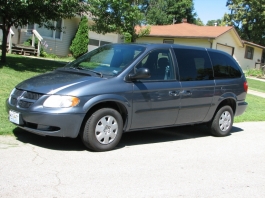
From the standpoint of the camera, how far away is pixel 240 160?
6.50 m

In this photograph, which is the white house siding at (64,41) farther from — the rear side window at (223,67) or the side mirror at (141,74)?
the side mirror at (141,74)

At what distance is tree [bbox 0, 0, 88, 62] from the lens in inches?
518

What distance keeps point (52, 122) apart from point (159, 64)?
2346 millimetres

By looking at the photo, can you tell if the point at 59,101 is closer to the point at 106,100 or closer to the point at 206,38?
the point at 106,100

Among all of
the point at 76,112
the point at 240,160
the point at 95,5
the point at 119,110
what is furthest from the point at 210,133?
the point at 95,5

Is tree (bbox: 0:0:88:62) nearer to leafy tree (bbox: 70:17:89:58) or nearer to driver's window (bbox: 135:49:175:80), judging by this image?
driver's window (bbox: 135:49:175:80)

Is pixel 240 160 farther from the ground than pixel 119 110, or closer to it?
closer to it

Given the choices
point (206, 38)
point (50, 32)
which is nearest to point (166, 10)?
point (206, 38)

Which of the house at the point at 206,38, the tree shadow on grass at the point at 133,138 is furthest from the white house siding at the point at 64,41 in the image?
the tree shadow on grass at the point at 133,138

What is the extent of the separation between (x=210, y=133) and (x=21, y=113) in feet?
14.2

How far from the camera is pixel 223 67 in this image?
26.7ft

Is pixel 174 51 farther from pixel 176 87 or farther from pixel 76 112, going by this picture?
pixel 76 112

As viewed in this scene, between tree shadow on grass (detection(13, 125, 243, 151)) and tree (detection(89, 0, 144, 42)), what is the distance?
12.3 meters

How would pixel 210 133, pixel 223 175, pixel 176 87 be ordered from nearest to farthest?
pixel 223 175
pixel 176 87
pixel 210 133
